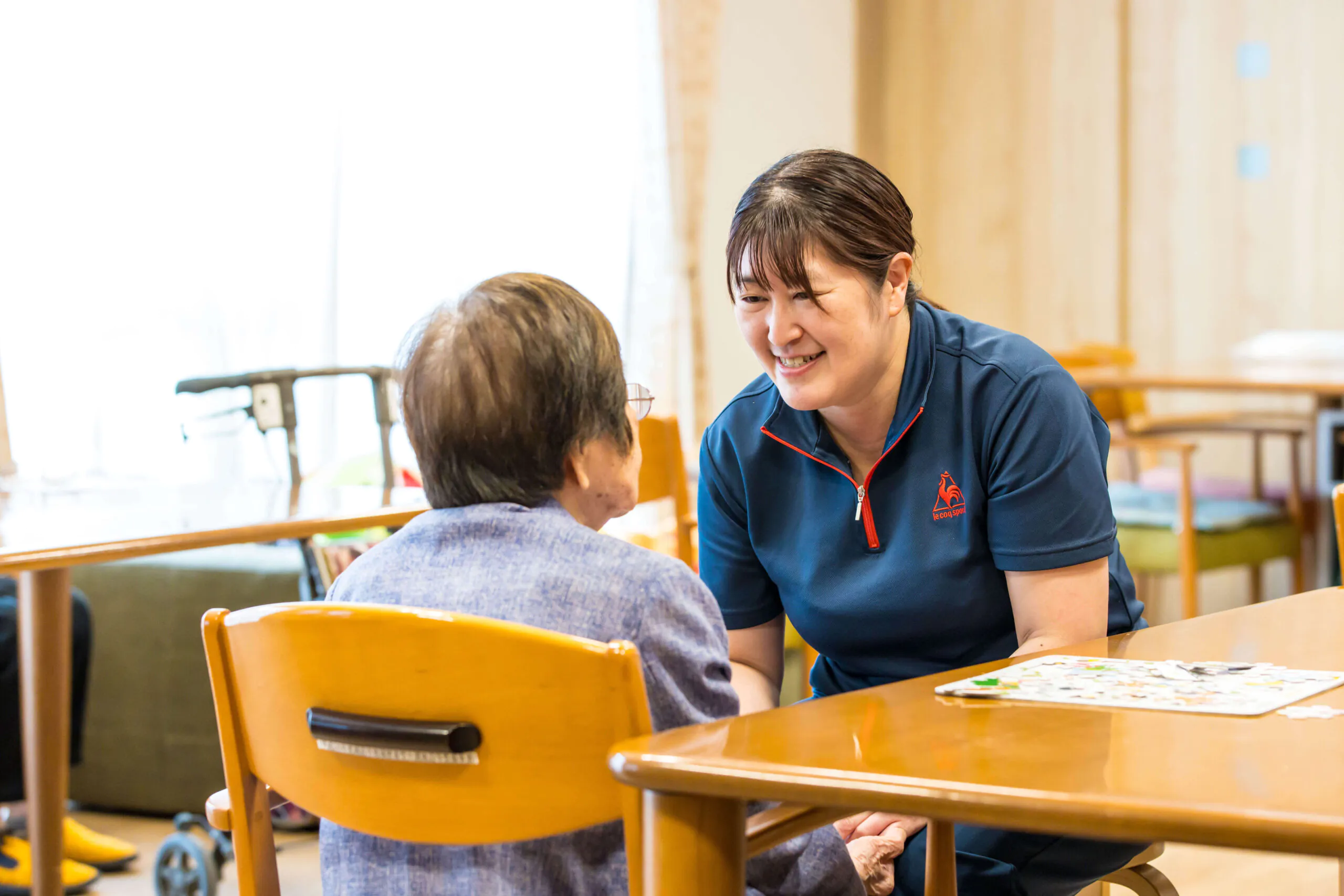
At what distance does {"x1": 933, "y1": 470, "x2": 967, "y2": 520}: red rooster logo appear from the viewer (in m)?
1.40

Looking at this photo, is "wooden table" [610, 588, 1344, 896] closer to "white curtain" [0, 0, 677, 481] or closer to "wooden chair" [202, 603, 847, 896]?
"wooden chair" [202, 603, 847, 896]

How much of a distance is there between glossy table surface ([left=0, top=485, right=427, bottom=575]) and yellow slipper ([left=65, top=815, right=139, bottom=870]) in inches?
26.5

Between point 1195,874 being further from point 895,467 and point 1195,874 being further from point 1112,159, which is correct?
point 1112,159

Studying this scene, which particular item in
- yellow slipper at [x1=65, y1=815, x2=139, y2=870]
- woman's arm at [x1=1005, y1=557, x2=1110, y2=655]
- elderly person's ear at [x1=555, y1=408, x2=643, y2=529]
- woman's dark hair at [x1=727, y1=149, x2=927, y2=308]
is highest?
woman's dark hair at [x1=727, y1=149, x2=927, y2=308]

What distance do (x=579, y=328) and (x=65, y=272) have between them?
2.34 meters

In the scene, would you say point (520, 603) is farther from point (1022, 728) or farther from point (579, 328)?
point (1022, 728)

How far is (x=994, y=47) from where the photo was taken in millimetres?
5473

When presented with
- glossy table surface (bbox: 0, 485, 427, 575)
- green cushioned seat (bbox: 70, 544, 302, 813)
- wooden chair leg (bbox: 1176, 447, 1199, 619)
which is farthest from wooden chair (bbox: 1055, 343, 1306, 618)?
green cushioned seat (bbox: 70, 544, 302, 813)

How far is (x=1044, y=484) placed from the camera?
4.43 feet

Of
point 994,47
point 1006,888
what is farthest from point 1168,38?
point 1006,888

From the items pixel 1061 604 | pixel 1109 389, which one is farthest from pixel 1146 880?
pixel 1109 389

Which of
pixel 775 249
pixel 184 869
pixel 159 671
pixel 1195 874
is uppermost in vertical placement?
pixel 775 249

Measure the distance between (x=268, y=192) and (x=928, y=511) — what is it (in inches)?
93.1

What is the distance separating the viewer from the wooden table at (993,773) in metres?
0.72
